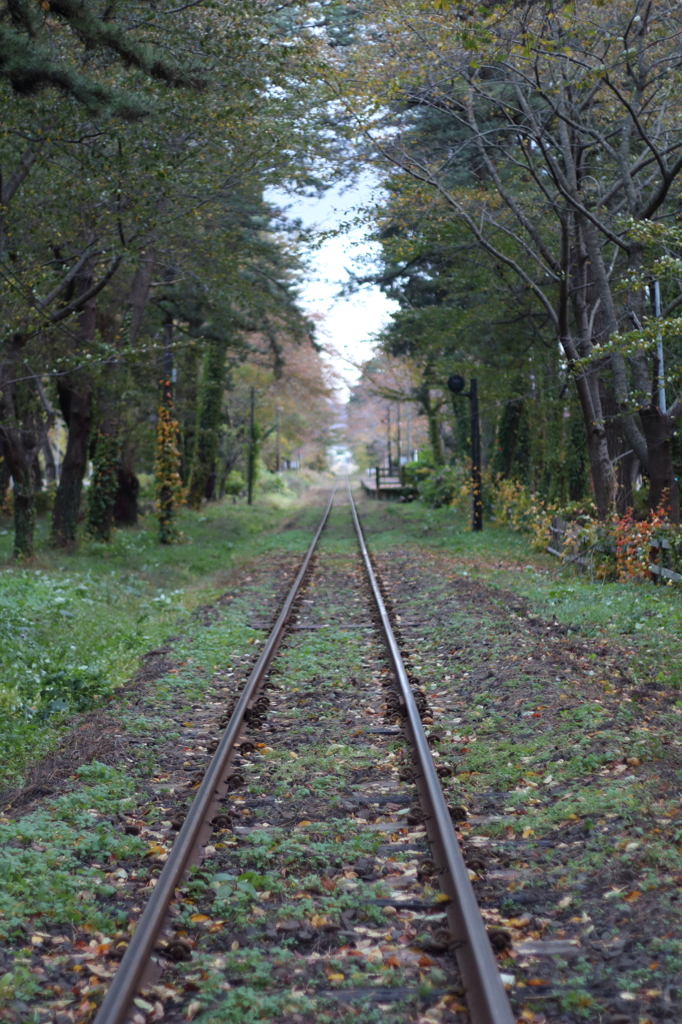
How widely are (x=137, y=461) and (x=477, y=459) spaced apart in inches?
521

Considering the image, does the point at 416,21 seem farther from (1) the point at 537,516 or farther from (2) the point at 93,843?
(2) the point at 93,843

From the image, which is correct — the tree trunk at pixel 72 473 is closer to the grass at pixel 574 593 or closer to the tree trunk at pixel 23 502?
the tree trunk at pixel 23 502

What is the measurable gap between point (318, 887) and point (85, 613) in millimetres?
7653

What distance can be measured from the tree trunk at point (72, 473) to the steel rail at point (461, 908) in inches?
495

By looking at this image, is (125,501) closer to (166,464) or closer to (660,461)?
(166,464)

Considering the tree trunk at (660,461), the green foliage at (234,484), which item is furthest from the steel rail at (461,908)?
the green foliage at (234,484)

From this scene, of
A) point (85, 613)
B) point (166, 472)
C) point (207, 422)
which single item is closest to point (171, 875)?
point (85, 613)

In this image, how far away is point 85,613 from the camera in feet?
36.9

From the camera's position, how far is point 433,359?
84.8 ft

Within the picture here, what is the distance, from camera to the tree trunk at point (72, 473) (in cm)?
1750

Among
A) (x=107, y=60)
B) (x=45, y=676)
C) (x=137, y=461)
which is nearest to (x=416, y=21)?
(x=107, y=60)

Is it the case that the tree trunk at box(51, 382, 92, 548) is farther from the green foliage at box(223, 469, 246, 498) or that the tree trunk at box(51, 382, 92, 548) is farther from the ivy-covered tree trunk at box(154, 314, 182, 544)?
the green foliage at box(223, 469, 246, 498)

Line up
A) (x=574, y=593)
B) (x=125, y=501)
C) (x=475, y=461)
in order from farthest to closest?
(x=125, y=501) < (x=475, y=461) < (x=574, y=593)

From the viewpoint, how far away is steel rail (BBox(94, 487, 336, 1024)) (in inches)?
128
